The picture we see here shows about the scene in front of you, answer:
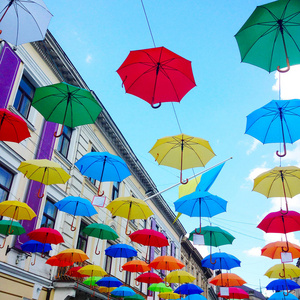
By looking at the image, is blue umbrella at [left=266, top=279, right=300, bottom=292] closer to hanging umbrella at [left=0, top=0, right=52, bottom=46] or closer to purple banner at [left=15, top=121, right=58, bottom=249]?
purple banner at [left=15, top=121, right=58, bottom=249]

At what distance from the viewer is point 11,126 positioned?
8445 mm

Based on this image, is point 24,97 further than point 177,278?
No

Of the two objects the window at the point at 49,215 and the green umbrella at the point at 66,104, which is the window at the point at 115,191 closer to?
the window at the point at 49,215

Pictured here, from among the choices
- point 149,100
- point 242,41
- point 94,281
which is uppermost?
point 242,41

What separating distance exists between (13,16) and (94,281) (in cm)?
1039

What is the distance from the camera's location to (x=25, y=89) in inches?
547

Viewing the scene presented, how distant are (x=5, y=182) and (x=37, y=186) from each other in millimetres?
1446

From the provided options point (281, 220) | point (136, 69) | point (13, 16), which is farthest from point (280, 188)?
point (13, 16)

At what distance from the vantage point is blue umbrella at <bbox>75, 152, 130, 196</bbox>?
37.1 ft

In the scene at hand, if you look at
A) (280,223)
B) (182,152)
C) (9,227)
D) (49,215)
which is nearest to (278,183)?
(280,223)

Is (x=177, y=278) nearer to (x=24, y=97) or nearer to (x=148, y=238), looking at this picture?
(x=148, y=238)

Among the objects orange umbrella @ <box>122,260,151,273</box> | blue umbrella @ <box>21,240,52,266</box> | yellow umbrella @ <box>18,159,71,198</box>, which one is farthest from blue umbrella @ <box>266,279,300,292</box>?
yellow umbrella @ <box>18,159,71,198</box>

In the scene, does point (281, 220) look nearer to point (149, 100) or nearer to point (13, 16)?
point (149, 100)

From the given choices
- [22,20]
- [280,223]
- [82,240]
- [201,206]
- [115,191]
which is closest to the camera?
[22,20]
